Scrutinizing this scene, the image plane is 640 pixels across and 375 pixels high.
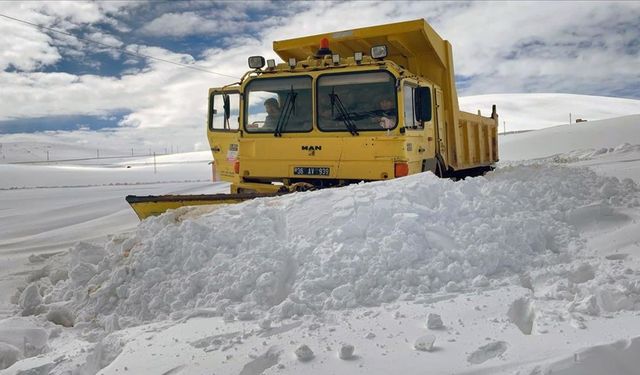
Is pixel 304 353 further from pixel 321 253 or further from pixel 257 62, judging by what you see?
pixel 257 62

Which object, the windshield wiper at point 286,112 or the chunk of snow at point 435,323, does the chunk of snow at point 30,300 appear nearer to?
the chunk of snow at point 435,323

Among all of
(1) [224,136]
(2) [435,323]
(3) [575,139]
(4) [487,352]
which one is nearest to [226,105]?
(1) [224,136]

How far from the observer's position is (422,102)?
6.22 m

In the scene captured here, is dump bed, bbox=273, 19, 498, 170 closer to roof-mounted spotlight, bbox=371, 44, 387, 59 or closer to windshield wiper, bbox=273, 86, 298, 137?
roof-mounted spotlight, bbox=371, 44, 387, 59

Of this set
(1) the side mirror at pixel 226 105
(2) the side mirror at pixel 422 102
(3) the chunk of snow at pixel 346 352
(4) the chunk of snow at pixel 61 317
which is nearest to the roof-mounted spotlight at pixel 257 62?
(1) the side mirror at pixel 226 105

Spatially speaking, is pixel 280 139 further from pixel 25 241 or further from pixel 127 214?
pixel 127 214

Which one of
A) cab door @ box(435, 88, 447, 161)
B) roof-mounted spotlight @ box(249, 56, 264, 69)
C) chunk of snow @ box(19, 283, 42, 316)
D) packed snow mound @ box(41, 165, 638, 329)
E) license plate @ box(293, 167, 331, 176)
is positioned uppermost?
roof-mounted spotlight @ box(249, 56, 264, 69)

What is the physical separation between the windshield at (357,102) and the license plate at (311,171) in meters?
0.53

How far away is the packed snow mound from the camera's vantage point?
329 cm

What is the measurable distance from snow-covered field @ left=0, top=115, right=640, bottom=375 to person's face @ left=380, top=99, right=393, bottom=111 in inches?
58.2

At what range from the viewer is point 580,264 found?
3.40 meters

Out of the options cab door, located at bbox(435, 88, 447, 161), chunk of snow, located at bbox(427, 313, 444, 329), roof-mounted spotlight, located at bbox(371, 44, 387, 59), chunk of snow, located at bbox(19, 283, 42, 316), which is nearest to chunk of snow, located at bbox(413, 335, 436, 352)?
chunk of snow, located at bbox(427, 313, 444, 329)

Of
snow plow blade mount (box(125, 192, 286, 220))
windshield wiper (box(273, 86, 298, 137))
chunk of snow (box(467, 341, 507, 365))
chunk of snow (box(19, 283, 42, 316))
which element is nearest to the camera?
chunk of snow (box(467, 341, 507, 365))

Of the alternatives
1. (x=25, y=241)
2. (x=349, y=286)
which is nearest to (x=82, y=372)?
(x=349, y=286)
